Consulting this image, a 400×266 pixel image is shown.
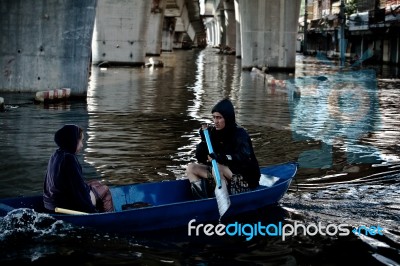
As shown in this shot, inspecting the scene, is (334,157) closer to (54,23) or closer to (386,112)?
(386,112)

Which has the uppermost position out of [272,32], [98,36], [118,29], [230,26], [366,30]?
[230,26]

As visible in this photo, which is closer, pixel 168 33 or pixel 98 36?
pixel 98 36

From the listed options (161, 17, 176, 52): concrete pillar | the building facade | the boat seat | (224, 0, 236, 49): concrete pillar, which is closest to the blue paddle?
the boat seat

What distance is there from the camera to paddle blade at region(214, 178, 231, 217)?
902 centimetres

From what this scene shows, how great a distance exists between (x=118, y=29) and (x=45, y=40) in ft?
87.4

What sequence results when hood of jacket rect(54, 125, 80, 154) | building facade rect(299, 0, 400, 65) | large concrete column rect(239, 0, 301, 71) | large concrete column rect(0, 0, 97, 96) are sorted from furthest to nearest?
building facade rect(299, 0, 400, 65), large concrete column rect(239, 0, 301, 71), large concrete column rect(0, 0, 97, 96), hood of jacket rect(54, 125, 80, 154)

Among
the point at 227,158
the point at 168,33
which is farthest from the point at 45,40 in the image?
the point at 168,33

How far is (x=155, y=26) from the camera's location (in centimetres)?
7562

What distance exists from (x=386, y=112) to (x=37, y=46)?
12.7 m

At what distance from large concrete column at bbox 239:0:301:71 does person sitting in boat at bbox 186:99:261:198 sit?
4063cm

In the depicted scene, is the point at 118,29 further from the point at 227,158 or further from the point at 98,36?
the point at 227,158

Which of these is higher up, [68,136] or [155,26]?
[155,26]

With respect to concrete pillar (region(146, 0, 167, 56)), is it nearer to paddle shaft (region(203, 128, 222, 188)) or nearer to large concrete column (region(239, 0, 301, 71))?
large concrete column (region(239, 0, 301, 71))

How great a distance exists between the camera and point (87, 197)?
880cm
